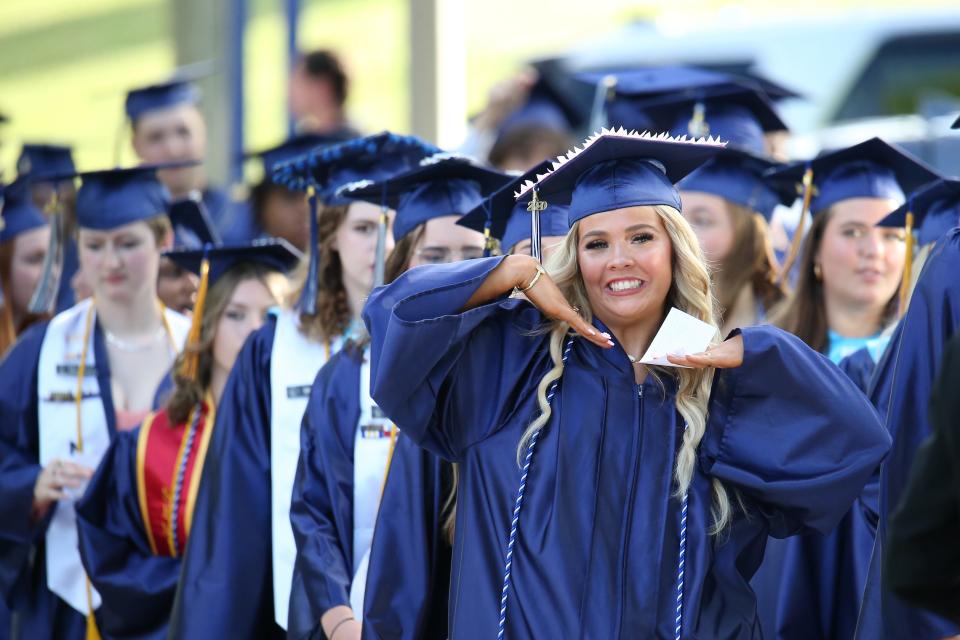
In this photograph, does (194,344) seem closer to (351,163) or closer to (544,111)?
(351,163)

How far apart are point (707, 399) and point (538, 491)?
435mm

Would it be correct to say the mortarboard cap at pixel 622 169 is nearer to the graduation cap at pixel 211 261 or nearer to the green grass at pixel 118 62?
the graduation cap at pixel 211 261

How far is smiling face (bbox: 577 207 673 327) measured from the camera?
131 inches

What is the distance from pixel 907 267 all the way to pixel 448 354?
6.31 feet

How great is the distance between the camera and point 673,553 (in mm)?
3211

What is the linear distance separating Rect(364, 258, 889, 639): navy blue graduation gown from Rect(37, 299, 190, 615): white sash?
2302mm

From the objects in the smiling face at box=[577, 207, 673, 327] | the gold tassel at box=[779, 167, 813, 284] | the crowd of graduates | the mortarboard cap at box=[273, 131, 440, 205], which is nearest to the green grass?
the crowd of graduates

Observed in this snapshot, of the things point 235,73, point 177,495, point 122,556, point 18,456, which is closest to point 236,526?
point 177,495

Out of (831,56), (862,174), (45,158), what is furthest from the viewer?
(831,56)

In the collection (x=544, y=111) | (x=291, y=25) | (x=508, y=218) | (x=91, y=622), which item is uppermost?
(x=291, y=25)

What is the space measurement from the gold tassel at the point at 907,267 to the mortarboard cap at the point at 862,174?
A: 38 cm

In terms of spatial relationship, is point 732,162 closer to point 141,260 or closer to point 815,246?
point 815,246

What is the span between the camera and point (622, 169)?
3.40 m

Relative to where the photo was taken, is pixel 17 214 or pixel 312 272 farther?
pixel 17 214
